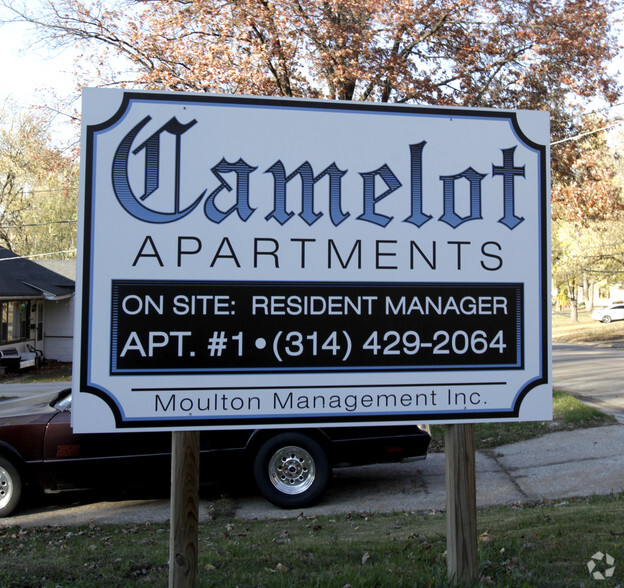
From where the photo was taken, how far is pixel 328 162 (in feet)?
11.9

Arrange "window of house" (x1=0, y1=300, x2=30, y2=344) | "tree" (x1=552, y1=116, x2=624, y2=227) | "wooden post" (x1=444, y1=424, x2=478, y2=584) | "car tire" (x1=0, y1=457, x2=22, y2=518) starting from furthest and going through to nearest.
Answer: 1. "window of house" (x1=0, y1=300, x2=30, y2=344)
2. "tree" (x1=552, y1=116, x2=624, y2=227)
3. "car tire" (x1=0, y1=457, x2=22, y2=518)
4. "wooden post" (x1=444, y1=424, x2=478, y2=584)

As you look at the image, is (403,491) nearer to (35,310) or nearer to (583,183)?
(583,183)

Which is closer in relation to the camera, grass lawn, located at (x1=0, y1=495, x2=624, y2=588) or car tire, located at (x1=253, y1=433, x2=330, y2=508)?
grass lawn, located at (x1=0, y1=495, x2=624, y2=588)

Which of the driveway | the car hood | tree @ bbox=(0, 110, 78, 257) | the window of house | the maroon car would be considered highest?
tree @ bbox=(0, 110, 78, 257)

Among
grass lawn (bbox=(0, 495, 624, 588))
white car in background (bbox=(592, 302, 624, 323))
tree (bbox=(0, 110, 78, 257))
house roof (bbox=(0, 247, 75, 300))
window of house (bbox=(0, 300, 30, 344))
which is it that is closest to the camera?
grass lawn (bbox=(0, 495, 624, 588))

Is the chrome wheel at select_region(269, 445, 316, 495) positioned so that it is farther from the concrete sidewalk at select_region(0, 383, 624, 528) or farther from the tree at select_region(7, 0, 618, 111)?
the tree at select_region(7, 0, 618, 111)

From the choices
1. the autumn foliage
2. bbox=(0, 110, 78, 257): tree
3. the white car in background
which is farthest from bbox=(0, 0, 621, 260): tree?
the white car in background

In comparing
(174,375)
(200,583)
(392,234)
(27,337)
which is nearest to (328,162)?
(392,234)

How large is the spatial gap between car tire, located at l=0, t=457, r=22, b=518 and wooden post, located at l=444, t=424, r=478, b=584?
4.90m

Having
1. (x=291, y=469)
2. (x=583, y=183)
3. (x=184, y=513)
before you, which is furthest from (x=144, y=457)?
(x=583, y=183)

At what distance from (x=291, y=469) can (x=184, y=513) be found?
3.81 metres

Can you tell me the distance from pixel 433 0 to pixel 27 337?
1955cm

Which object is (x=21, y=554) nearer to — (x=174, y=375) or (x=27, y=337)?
(x=174, y=375)

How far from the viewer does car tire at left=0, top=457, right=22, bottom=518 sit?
692 cm
